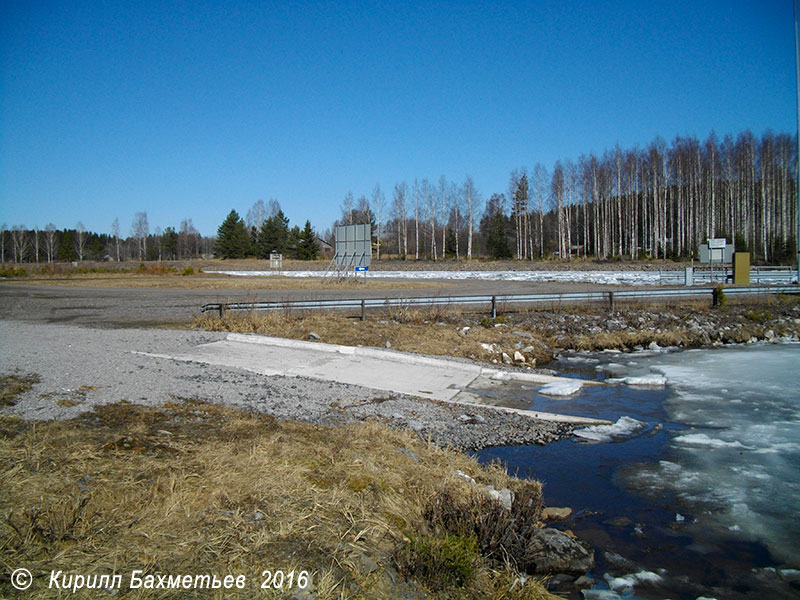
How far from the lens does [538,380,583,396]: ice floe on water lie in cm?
1212

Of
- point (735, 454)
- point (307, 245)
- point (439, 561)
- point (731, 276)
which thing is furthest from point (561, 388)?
point (307, 245)

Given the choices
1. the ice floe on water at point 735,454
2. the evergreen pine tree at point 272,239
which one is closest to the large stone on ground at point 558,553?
the ice floe on water at point 735,454

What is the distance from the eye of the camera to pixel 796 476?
750cm

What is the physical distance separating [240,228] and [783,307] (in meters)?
91.1

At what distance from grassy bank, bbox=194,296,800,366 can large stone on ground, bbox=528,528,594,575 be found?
994 centimetres

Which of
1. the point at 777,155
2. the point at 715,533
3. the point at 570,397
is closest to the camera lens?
the point at 715,533

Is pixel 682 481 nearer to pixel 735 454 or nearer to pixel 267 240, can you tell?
pixel 735 454

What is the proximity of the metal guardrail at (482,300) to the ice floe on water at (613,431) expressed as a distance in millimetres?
9553

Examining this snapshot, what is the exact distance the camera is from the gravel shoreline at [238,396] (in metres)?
8.40

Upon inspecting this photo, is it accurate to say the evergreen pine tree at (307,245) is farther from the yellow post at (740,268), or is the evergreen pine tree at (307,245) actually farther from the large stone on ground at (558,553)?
the large stone on ground at (558,553)

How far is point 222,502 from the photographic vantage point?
4867 millimetres

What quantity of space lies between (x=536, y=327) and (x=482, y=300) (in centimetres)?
230

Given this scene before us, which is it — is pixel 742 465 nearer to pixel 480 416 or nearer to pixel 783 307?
pixel 480 416

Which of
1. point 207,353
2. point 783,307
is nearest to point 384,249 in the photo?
point 783,307
